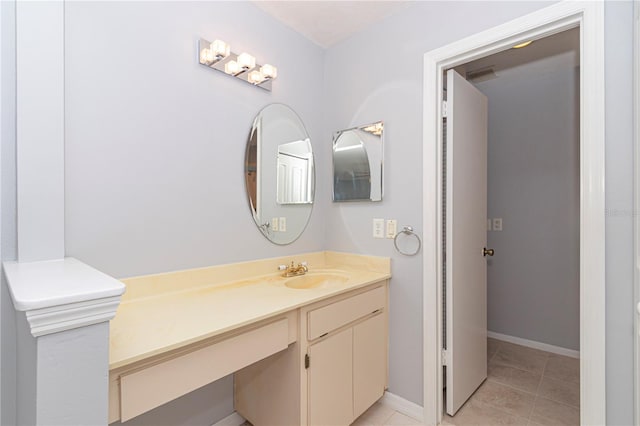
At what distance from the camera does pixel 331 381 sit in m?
1.50

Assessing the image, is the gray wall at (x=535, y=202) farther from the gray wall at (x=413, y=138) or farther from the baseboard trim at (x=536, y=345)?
the gray wall at (x=413, y=138)

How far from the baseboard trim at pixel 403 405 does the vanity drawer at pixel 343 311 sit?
1.89 feet

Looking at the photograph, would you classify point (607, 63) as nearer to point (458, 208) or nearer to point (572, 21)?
point (572, 21)

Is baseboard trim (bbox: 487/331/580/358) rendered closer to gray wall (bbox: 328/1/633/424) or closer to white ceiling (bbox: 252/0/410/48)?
gray wall (bbox: 328/1/633/424)

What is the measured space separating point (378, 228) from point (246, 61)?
1269mm

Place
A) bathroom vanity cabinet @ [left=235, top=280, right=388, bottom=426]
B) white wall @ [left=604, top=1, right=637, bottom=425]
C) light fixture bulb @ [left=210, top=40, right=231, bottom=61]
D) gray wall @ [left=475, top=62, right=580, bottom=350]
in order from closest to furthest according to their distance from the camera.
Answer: white wall @ [left=604, top=1, right=637, bottom=425]
bathroom vanity cabinet @ [left=235, top=280, right=388, bottom=426]
light fixture bulb @ [left=210, top=40, right=231, bottom=61]
gray wall @ [left=475, top=62, right=580, bottom=350]

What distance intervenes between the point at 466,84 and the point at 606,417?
5.99 feet

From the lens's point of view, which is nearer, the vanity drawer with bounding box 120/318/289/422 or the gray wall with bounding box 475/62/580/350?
the vanity drawer with bounding box 120/318/289/422

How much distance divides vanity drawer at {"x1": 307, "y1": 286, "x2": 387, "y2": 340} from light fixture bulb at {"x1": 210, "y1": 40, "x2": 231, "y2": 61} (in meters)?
1.36

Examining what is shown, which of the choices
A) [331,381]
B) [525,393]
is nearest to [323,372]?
[331,381]

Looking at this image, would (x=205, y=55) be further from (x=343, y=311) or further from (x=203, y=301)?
(x=343, y=311)

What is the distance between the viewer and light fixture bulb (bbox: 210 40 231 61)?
1530mm

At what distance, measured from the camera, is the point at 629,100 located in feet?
3.88

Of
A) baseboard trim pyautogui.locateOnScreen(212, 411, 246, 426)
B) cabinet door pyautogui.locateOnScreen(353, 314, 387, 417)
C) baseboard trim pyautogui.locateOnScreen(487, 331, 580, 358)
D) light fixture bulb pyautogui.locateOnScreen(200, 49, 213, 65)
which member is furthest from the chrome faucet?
baseboard trim pyautogui.locateOnScreen(487, 331, 580, 358)
